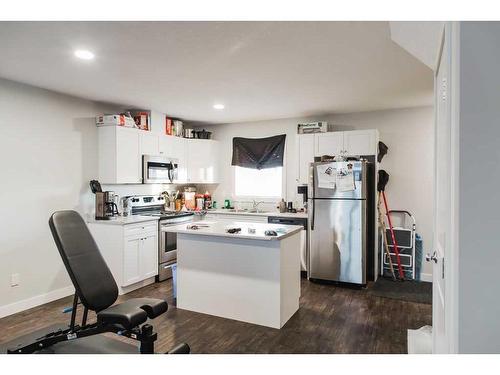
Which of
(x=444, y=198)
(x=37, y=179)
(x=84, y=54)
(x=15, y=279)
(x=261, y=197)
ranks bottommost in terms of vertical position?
(x=15, y=279)

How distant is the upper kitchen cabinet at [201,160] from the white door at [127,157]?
1154mm

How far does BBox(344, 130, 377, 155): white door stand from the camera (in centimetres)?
455

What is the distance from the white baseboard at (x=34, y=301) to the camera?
3427mm

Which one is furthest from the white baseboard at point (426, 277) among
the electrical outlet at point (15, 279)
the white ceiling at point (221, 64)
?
the electrical outlet at point (15, 279)

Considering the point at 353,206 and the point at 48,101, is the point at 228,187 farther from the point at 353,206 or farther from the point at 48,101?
the point at 48,101

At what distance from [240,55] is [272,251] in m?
1.70

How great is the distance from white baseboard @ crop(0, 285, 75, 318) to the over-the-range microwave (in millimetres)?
1665

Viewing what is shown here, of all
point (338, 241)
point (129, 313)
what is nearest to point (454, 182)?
point (129, 313)

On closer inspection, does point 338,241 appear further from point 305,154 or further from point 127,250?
point 127,250

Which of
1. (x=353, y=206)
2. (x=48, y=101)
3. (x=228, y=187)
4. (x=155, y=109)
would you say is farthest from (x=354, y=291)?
(x=48, y=101)

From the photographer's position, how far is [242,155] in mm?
5848

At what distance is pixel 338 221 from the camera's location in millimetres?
4410

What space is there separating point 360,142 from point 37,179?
397 cm

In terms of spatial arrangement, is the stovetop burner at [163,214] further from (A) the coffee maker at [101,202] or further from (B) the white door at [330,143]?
(B) the white door at [330,143]
